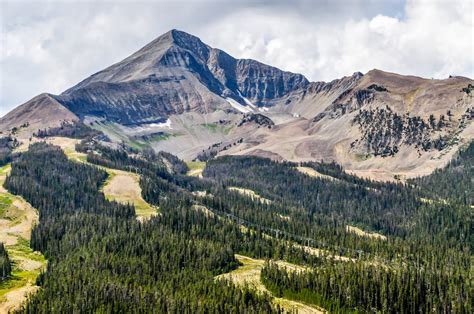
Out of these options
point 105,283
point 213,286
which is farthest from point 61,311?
point 213,286

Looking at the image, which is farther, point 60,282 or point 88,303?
point 60,282

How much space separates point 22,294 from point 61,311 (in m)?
29.2

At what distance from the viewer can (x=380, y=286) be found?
195875mm

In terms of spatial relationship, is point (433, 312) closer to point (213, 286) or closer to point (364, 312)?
point (364, 312)

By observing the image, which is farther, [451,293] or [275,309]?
[451,293]

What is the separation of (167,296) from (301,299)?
47281 millimetres

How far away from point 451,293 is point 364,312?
32.3 meters

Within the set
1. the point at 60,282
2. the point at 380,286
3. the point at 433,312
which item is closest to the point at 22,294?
the point at 60,282

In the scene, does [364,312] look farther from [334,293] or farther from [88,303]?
[88,303]

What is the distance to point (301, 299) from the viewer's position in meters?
196

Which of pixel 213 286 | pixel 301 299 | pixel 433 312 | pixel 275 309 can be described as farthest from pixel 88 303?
pixel 433 312

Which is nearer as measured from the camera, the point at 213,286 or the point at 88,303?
the point at 88,303

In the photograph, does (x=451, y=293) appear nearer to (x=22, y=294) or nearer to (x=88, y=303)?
(x=88, y=303)

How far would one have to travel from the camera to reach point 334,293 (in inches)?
7697
